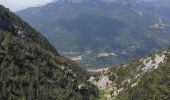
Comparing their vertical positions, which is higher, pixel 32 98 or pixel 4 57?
pixel 4 57

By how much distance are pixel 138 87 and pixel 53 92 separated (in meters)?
36.5

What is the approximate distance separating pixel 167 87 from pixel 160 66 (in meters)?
15.1

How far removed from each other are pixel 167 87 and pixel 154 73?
11.2m

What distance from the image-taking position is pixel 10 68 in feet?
633

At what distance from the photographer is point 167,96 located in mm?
180750

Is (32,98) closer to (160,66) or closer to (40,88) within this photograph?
(40,88)

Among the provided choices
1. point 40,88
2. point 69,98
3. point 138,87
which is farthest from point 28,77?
point 138,87

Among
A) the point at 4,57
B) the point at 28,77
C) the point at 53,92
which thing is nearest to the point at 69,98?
the point at 53,92

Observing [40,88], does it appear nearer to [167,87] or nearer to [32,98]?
[32,98]

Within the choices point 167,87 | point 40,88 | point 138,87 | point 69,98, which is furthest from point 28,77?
point 167,87

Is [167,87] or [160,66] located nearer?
[167,87]

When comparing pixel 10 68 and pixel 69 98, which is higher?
pixel 10 68

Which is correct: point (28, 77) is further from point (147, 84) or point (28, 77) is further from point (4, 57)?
point (147, 84)

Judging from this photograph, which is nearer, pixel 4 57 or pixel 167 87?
pixel 167 87
